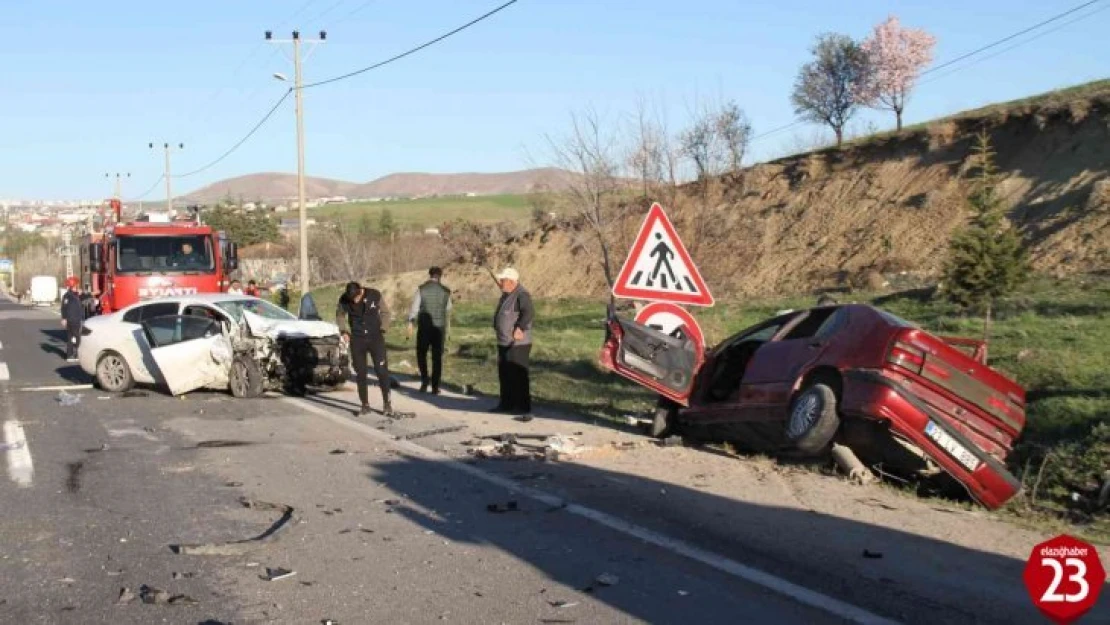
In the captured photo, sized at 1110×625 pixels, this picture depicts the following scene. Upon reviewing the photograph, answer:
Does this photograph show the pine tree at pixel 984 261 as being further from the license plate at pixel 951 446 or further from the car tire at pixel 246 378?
the car tire at pixel 246 378

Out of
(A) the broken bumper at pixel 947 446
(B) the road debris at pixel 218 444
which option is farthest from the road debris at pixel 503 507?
(B) the road debris at pixel 218 444

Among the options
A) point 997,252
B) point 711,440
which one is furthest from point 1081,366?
point 711,440

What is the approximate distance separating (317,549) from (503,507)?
1611mm

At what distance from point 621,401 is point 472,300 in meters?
35.0

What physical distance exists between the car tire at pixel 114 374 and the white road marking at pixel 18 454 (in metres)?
3.26

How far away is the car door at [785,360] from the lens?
368 inches

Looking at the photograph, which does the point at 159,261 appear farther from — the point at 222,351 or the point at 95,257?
the point at 222,351

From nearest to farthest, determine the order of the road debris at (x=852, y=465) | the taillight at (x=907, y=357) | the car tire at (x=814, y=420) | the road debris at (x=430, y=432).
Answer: the taillight at (x=907, y=357) < the car tire at (x=814, y=420) < the road debris at (x=852, y=465) < the road debris at (x=430, y=432)

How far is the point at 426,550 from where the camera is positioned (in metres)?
7.02

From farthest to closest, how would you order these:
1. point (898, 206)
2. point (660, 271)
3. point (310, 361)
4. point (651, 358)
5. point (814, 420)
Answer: point (898, 206), point (310, 361), point (660, 271), point (651, 358), point (814, 420)

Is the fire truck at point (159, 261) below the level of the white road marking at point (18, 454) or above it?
above

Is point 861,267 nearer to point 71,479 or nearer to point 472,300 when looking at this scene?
point 472,300

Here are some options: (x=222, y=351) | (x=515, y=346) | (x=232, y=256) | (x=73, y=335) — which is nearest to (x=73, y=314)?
(x=73, y=335)

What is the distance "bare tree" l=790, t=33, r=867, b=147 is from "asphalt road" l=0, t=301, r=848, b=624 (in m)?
37.0
